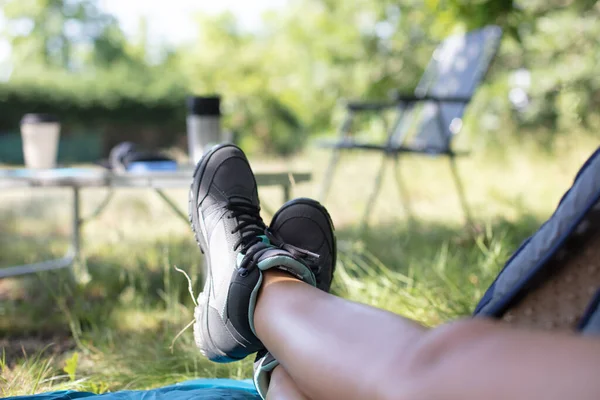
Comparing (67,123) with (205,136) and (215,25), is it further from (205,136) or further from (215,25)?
(205,136)

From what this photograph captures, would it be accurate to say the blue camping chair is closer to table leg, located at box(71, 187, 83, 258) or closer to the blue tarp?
table leg, located at box(71, 187, 83, 258)

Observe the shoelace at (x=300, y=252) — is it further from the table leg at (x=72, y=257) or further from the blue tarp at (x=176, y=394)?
the table leg at (x=72, y=257)

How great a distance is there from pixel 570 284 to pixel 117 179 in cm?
164

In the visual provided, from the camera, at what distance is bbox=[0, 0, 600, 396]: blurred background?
6.59 ft

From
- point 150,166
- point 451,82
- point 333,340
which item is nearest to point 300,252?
point 333,340

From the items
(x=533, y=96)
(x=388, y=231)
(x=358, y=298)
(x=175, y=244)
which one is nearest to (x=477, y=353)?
(x=358, y=298)

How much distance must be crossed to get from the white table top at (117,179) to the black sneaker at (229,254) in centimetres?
48

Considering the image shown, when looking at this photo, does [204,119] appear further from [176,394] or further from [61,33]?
[61,33]

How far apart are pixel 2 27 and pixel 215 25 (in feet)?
45.5

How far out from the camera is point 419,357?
707mm

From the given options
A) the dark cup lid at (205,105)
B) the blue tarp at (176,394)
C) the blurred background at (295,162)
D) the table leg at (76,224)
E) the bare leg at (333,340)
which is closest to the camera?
the bare leg at (333,340)

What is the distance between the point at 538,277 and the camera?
1001 mm

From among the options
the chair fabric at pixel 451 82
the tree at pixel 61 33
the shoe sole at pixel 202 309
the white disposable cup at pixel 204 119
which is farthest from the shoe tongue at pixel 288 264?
the tree at pixel 61 33

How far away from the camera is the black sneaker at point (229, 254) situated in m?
1.17
